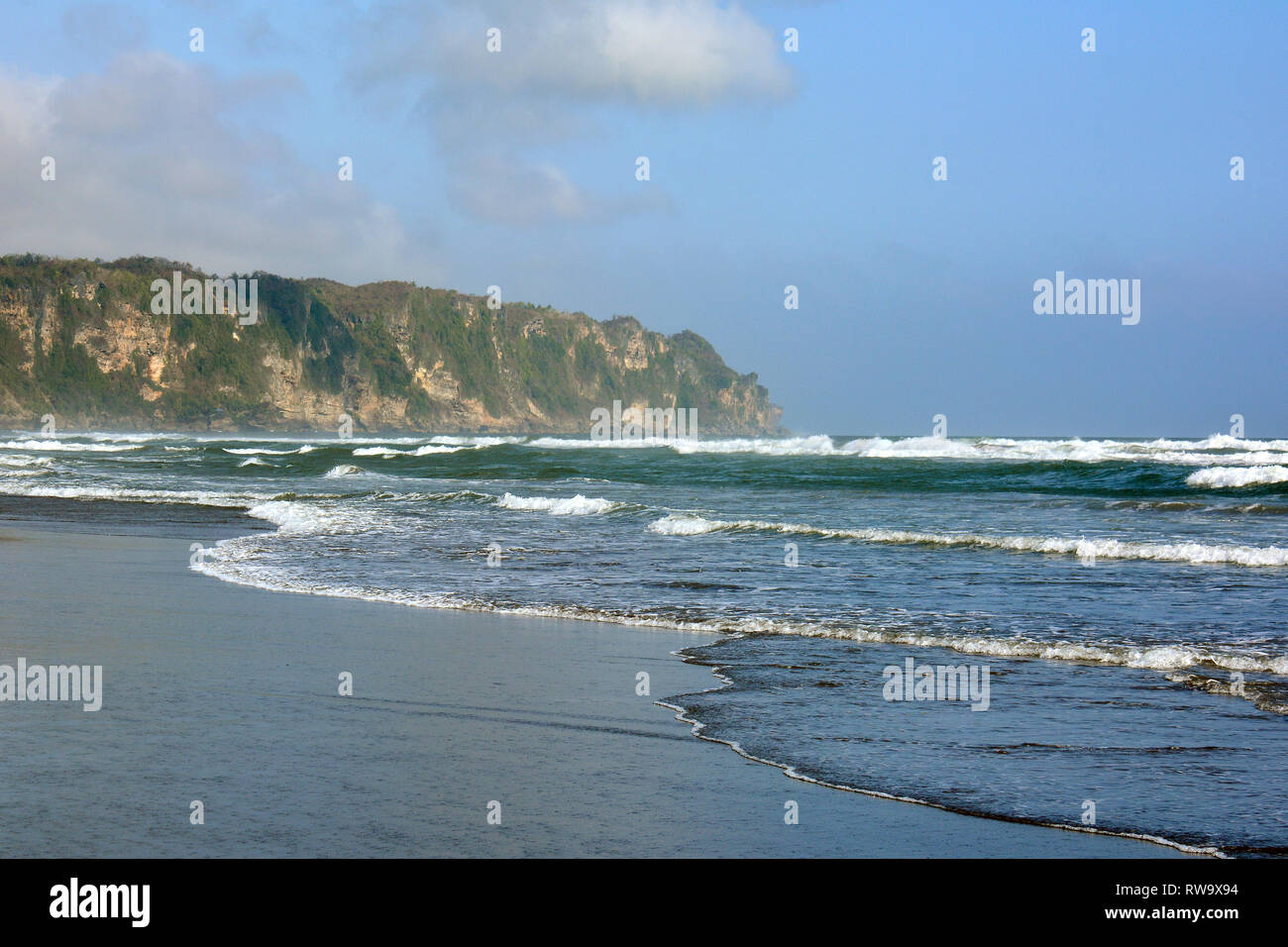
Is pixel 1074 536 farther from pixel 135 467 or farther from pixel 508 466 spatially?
pixel 135 467

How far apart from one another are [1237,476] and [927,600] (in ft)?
65.8

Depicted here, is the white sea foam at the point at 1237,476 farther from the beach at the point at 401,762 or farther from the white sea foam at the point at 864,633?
the beach at the point at 401,762

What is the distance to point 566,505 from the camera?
2086 cm

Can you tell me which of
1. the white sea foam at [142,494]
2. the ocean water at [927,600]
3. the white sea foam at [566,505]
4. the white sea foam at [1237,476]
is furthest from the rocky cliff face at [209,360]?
the white sea foam at [1237,476]

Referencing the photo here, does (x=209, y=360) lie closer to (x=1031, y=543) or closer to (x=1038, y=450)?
(x=1038, y=450)

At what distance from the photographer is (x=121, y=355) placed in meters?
154

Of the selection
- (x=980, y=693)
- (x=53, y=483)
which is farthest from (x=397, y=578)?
(x=53, y=483)

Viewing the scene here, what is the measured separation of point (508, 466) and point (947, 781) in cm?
3721

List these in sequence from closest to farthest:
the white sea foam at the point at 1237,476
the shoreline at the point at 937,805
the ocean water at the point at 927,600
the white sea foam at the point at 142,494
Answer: the shoreline at the point at 937,805 < the ocean water at the point at 927,600 < the white sea foam at the point at 142,494 < the white sea foam at the point at 1237,476

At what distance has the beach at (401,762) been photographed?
11.8 feet

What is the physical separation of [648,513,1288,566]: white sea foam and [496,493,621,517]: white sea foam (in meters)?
3.13

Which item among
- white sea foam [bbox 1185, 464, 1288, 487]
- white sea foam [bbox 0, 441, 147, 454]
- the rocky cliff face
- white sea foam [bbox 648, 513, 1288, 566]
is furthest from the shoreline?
the rocky cliff face

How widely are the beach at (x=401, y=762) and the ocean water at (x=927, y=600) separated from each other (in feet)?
1.35

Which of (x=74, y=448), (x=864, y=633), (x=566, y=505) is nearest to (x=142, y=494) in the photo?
(x=566, y=505)
